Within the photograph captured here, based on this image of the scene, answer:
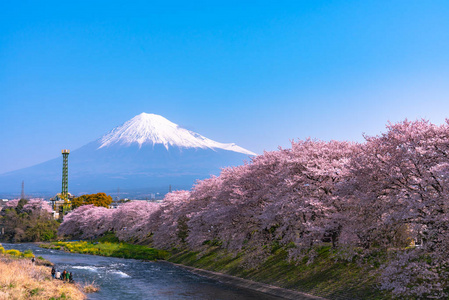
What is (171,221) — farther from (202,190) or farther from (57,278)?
(57,278)

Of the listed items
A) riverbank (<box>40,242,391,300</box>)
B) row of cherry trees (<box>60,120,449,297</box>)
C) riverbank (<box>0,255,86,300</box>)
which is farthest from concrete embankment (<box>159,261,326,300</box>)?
riverbank (<box>0,255,86,300</box>)

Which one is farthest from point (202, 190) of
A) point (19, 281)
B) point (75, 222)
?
point (75, 222)

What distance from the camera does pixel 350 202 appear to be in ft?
105

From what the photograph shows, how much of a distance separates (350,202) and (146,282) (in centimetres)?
2300

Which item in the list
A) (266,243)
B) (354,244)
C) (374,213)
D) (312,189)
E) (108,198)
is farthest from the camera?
(108,198)

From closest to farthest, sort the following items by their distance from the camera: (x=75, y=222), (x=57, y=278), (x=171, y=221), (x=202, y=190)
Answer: (x=57, y=278) < (x=202, y=190) < (x=171, y=221) < (x=75, y=222)

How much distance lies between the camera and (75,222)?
108 m

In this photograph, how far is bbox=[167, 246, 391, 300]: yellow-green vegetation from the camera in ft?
101

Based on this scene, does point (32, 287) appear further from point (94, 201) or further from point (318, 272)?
point (94, 201)

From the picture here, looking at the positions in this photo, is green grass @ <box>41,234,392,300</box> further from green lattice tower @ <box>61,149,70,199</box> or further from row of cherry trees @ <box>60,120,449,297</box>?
green lattice tower @ <box>61,149,70,199</box>

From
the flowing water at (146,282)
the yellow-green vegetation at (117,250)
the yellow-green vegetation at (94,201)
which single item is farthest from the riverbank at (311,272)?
the yellow-green vegetation at (94,201)

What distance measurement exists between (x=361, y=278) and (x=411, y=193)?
9.79 meters

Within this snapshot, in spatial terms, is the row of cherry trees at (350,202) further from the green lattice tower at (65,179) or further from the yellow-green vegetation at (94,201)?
the green lattice tower at (65,179)

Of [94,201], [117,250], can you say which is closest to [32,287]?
[117,250]
